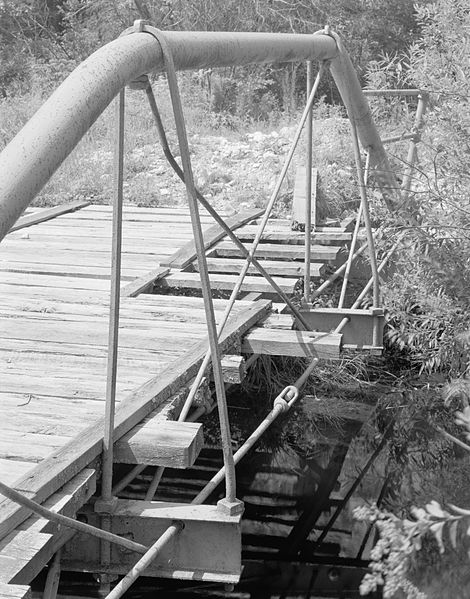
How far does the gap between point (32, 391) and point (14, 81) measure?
1136 cm

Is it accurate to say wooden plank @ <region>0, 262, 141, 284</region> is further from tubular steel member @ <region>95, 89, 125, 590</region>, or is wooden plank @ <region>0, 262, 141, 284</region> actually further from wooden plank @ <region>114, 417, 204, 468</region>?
tubular steel member @ <region>95, 89, 125, 590</region>

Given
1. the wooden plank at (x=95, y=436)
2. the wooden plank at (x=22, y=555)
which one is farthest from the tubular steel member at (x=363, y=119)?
the wooden plank at (x=22, y=555)

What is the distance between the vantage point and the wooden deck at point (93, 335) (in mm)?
2914

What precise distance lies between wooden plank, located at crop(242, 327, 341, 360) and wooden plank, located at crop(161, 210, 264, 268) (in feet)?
4.11

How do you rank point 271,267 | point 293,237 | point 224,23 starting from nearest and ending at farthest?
point 271,267
point 293,237
point 224,23

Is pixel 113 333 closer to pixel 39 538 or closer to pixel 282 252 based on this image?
pixel 39 538

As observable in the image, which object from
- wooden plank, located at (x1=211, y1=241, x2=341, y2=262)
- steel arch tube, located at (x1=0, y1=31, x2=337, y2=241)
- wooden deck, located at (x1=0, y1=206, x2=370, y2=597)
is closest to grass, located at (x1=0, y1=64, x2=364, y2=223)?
wooden deck, located at (x1=0, y1=206, x2=370, y2=597)

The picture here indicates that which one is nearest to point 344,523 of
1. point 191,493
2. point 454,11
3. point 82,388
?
point 191,493

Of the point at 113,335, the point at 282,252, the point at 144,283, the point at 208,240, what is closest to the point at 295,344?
the point at 144,283

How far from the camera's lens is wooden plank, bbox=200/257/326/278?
6184 mm

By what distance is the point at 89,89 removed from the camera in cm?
223

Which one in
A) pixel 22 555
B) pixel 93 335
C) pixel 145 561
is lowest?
pixel 145 561

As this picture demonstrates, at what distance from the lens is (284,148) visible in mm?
9672

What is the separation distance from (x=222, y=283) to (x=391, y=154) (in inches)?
49.4
